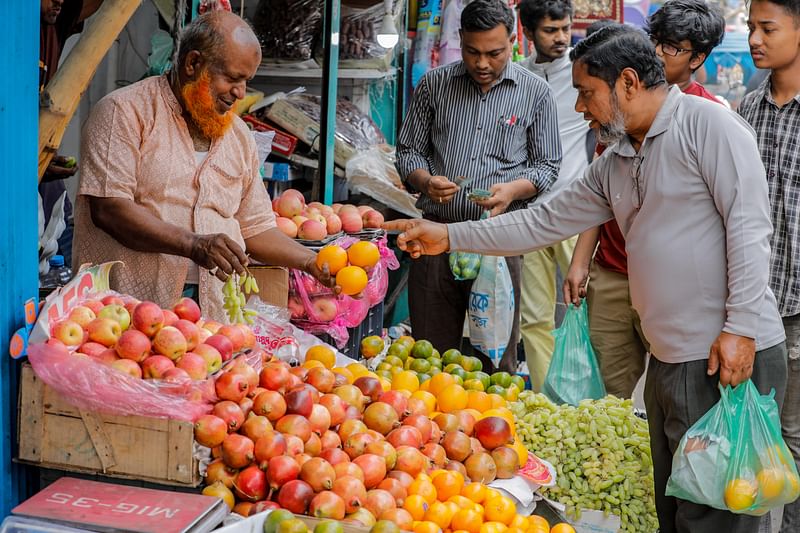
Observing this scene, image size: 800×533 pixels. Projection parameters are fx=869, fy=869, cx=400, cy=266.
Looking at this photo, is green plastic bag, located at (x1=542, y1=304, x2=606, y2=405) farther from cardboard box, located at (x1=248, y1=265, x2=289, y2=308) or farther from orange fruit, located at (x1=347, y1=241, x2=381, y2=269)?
cardboard box, located at (x1=248, y1=265, x2=289, y2=308)

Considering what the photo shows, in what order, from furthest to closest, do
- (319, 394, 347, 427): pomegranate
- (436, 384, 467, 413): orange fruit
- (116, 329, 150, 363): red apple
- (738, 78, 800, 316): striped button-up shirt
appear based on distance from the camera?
(738, 78, 800, 316): striped button-up shirt < (436, 384, 467, 413): orange fruit < (319, 394, 347, 427): pomegranate < (116, 329, 150, 363): red apple

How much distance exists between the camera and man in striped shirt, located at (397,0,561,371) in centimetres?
449

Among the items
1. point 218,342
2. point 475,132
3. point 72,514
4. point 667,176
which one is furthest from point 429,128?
point 72,514

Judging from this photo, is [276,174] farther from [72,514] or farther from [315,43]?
[72,514]

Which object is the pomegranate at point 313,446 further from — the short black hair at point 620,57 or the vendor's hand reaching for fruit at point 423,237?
the short black hair at point 620,57

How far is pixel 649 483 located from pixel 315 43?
4143mm

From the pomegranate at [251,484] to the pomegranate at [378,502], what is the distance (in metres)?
0.28

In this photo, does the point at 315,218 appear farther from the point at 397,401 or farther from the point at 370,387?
the point at 397,401

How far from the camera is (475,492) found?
8.29 feet

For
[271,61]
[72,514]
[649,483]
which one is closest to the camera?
[72,514]

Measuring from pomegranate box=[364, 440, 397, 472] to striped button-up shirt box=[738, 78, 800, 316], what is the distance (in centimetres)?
195

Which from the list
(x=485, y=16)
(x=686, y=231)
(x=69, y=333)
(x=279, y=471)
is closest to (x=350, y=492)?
(x=279, y=471)

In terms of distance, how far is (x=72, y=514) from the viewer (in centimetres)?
196

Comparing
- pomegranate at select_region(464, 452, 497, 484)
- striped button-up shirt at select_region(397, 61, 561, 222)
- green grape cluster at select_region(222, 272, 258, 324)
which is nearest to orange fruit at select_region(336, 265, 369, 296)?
green grape cluster at select_region(222, 272, 258, 324)
